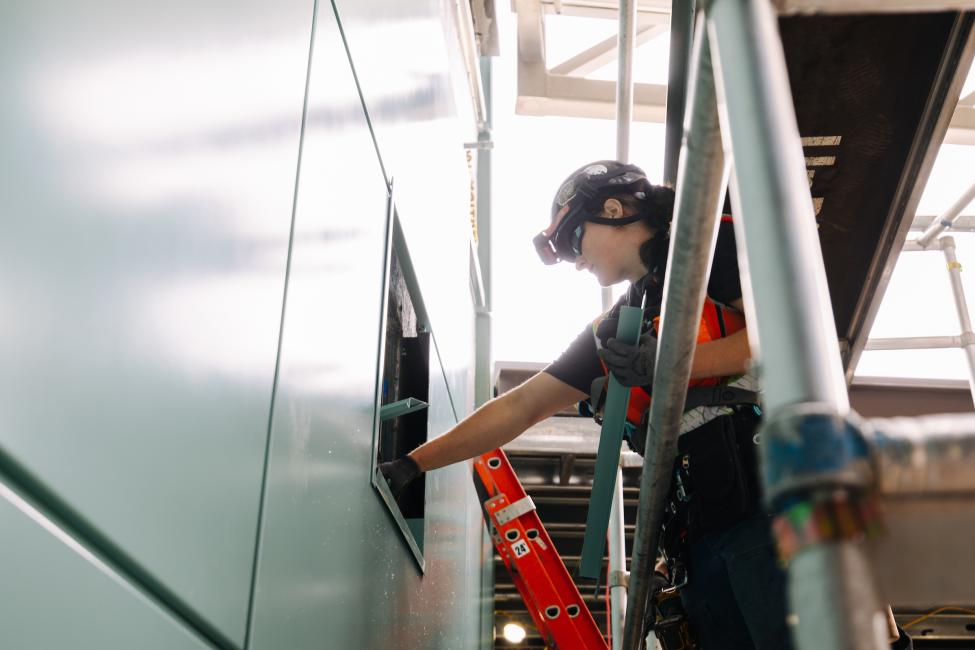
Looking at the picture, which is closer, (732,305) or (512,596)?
(732,305)

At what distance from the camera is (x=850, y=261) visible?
12.6 ft

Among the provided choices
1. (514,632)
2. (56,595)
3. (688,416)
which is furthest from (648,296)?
(514,632)

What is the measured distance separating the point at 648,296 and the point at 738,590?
3.28 ft

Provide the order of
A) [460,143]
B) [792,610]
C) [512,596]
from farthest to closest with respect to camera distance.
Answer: [512,596] < [460,143] < [792,610]

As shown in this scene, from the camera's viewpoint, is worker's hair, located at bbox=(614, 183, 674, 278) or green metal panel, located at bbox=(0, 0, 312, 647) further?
worker's hair, located at bbox=(614, 183, 674, 278)

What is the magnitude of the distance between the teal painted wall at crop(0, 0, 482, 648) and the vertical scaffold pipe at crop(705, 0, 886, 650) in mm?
632

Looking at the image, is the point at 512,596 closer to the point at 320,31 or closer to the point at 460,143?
the point at 460,143

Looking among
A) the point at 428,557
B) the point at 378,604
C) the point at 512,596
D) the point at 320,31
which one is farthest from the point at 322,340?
the point at 512,596

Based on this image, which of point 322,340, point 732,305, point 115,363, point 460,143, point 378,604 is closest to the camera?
point 115,363

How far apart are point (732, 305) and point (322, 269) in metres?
1.30

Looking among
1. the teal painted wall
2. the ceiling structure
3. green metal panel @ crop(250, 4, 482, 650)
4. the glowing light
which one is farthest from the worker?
the glowing light

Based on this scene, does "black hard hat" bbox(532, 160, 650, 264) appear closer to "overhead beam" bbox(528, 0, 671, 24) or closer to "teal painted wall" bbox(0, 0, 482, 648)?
"teal painted wall" bbox(0, 0, 482, 648)

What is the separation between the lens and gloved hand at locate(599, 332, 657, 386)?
2.45m

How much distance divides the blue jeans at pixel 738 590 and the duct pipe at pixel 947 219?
3.63 m
